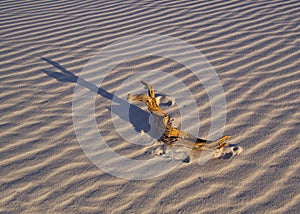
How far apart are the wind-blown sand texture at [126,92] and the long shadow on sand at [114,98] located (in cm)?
2

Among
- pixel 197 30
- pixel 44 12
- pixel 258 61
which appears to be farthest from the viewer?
pixel 44 12

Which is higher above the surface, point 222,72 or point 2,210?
point 222,72

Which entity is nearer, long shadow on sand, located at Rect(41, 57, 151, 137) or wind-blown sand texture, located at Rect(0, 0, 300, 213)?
wind-blown sand texture, located at Rect(0, 0, 300, 213)

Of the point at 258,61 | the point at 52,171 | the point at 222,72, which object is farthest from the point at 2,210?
the point at 258,61

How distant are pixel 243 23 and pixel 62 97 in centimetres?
279

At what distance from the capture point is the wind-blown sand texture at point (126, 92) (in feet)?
8.25

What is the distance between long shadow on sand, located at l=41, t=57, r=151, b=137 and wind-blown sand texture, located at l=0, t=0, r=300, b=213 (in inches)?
0.9

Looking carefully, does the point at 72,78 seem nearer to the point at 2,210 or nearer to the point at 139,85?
the point at 139,85

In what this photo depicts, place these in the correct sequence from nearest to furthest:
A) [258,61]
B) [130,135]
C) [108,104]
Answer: [130,135], [108,104], [258,61]

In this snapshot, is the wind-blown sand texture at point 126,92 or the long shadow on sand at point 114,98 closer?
the wind-blown sand texture at point 126,92

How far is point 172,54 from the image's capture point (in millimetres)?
4336

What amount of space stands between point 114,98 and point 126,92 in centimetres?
16

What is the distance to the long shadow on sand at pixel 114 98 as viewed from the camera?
3.21 meters

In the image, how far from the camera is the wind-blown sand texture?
251cm
